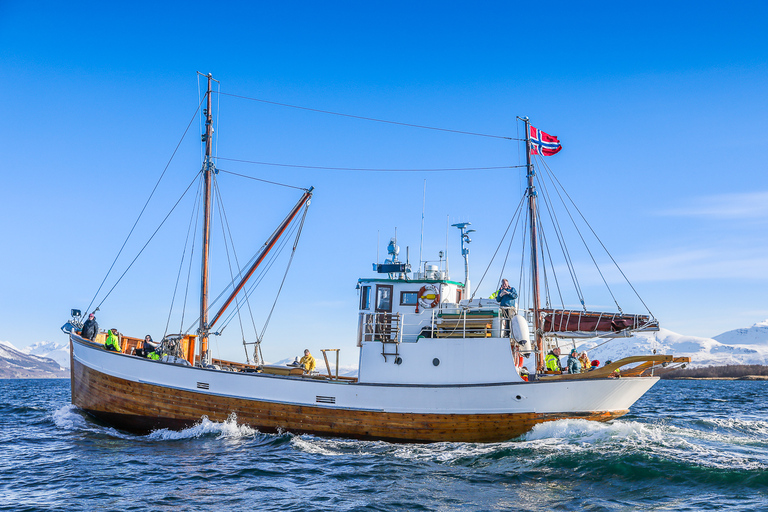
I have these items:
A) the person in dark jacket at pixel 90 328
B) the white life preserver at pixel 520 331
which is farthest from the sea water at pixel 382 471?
the person in dark jacket at pixel 90 328

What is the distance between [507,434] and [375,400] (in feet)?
12.1

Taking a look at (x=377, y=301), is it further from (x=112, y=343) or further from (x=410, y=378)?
(x=112, y=343)

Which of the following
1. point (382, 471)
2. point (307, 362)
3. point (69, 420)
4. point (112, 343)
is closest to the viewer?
point (382, 471)

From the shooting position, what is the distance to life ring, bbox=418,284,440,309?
1702cm

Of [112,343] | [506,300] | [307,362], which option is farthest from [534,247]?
[112,343]

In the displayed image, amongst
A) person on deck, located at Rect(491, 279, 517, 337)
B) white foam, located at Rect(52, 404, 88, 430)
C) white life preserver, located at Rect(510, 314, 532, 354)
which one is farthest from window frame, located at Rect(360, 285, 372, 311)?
white foam, located at Rect(52, 404, 88, 430)

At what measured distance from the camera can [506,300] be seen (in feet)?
53.8

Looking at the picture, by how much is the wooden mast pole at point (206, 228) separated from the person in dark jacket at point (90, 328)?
392cm

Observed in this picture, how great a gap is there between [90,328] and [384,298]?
10.4 m

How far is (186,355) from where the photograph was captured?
19.4 meters

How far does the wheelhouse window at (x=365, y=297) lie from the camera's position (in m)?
17.7

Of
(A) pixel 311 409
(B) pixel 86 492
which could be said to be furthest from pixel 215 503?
(A) pixel 311 409

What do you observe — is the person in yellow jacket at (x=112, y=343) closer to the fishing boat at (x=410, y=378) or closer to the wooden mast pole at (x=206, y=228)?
the fishing boat at (x=410, y=378)

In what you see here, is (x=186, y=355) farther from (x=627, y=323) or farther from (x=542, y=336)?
(x=627, y=323)
